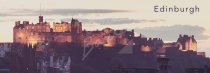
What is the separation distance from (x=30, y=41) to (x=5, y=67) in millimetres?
49639

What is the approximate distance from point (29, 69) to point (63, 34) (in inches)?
2593

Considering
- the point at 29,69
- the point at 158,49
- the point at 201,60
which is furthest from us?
the point at 158,49

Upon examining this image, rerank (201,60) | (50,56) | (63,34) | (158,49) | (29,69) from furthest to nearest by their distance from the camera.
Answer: (63,34) < (158,49) < (201,60) < (50,56) < (29,69)

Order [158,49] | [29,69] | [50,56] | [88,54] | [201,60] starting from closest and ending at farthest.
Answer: [29,69]
[88,54]
[50,56]
[201,60]
[158,49]

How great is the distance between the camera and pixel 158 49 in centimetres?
18000

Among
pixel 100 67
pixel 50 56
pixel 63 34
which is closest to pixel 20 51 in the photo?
pixel 50 56

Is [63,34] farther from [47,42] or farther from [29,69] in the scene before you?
[29,69]

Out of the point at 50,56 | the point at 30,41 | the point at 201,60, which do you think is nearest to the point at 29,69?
the point at 50,56

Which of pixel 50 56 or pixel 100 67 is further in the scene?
pixel 50 56

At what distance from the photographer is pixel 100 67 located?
13462 cm

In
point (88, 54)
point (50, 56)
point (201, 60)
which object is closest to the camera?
point (88, 54)

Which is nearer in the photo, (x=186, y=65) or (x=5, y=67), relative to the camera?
(x=5, y=67)

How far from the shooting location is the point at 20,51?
149000mm

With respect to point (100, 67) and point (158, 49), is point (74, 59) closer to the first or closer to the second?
point (100, 67)
